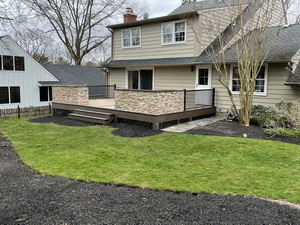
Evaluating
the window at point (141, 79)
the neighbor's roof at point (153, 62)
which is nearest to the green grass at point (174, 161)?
the neighbor's roof at point (153, 62)

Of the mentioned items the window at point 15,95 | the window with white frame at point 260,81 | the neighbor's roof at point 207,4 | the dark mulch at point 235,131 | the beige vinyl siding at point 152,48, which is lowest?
the dark mulch at point 235,131

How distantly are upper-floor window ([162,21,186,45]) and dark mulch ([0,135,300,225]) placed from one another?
33.4 feet

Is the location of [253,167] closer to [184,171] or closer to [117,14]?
[184,171]

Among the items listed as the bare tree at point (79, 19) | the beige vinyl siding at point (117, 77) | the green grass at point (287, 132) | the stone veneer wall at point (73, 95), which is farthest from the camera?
the bare tree at point (79, 19)

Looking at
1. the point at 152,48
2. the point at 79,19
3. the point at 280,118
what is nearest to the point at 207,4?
the point at 152,48

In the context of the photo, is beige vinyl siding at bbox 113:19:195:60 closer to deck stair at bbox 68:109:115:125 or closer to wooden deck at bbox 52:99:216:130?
wooden deck at bbox 52:99:216:130

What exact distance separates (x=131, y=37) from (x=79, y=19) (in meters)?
14.8

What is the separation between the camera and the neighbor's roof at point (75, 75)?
23.4m

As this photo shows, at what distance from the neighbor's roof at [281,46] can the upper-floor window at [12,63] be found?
1472cm

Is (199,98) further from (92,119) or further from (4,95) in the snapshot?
(4,95)

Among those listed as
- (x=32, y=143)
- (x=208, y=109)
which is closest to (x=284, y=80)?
(x=208, y=109)

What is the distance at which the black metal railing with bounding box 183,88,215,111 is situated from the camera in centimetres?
1070

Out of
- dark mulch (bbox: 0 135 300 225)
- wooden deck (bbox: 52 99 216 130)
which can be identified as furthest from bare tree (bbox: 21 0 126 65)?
dark mulch (bbox: 0 135 300 225)

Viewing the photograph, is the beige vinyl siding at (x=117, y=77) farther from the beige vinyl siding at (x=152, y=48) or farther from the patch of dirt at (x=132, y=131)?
the patch of dirt at (x=132, y=131)
